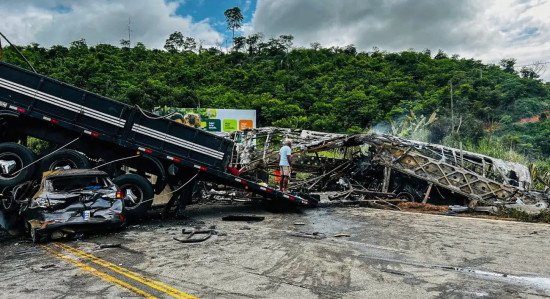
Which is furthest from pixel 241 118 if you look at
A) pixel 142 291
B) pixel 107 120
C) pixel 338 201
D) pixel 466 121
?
pixel 142 291

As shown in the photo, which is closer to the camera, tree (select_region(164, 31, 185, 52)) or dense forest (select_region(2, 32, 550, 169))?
dense forest (select_region(2, 32, 550, 169))

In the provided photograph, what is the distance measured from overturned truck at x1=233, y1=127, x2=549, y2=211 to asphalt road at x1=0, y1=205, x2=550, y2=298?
3.26 metres

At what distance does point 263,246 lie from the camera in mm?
7844

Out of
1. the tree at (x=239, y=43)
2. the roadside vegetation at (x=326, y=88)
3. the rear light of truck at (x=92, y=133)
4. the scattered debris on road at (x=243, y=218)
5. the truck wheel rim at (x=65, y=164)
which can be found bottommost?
the scattered debris on road at (x=243, y=218)

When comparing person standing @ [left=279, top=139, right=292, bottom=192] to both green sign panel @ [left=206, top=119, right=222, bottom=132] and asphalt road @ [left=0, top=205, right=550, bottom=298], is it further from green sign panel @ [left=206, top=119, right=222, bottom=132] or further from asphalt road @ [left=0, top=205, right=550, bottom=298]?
green sign panel @ [left=206, top=119, right=222, bottom=132]

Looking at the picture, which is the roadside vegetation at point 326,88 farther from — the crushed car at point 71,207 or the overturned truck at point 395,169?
the crushed car at point 71,207

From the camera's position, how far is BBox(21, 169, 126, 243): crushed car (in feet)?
27.5

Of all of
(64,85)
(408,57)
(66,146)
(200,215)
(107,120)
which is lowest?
(200,215)

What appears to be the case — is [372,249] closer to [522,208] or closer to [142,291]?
[142,291]

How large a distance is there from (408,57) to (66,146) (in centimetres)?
6047

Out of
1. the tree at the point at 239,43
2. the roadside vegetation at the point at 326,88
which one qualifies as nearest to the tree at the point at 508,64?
the roadside vegetation at the point at 326,88

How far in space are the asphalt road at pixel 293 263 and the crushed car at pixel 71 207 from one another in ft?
1.03

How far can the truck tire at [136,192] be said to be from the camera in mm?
10648

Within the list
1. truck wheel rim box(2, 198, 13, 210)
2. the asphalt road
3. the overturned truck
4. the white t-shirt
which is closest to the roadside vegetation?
the overturned truck
